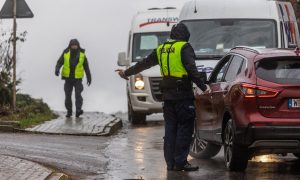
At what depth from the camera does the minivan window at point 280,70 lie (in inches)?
458

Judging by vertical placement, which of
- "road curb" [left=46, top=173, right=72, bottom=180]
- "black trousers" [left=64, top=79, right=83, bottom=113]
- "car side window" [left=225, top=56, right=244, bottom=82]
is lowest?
"black trousers" [left=64, top=79, right=83, bottom=113]

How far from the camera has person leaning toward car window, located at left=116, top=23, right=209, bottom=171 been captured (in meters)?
12.2

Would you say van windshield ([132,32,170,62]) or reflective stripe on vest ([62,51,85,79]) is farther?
van windshield ([132,32,170,62])

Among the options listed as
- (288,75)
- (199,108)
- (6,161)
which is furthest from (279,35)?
(6,161)

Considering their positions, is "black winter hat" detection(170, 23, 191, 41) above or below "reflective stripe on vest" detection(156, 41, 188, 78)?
above

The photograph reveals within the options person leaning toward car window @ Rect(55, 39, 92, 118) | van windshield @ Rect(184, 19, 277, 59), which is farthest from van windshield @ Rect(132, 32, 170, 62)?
van windshield @ Rect(184, 19, 277, 59)

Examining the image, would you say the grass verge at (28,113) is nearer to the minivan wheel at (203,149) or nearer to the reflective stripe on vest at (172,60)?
the minivan wheel at (203,149)

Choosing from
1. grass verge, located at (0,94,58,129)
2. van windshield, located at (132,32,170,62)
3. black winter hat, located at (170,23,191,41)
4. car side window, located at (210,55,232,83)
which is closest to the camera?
black winter hat, located at (170,23,191,41)

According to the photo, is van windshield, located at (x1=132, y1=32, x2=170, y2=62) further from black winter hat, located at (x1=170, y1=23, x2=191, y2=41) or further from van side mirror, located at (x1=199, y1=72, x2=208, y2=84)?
black winter hat, located at (x1=170, y1=23, x2=191, y2=41)

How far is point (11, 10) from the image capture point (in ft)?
66.9

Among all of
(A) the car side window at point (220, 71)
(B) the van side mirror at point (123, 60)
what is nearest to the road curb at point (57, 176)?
(A) the car side window at point (220, 71)

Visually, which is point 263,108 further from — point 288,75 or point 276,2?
point 276,2

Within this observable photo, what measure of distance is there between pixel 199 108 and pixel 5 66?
10.0 m

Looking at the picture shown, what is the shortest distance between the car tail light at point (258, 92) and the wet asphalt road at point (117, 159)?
99cm
